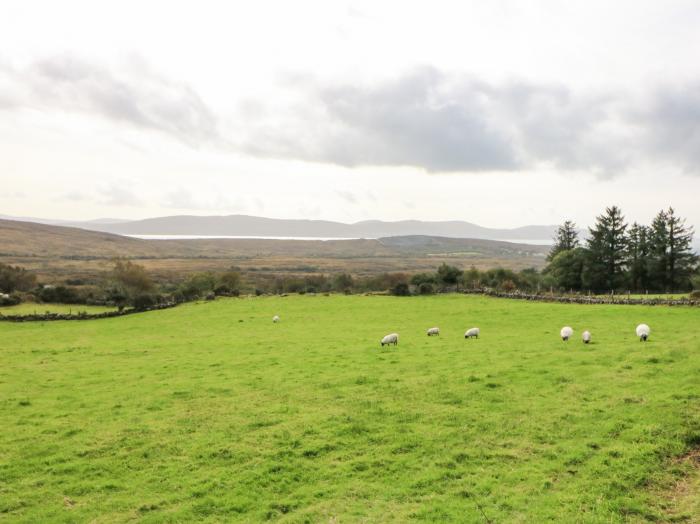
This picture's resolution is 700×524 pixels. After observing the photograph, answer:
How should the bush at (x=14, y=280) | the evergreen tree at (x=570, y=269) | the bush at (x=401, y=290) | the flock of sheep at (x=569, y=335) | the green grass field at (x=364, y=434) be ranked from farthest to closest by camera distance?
the bush at (x=14, y=280) < the evergreen tree at (x=570, y=269) < the bush at (x=401, y=290) < the flock of sheep at (x=569, y=335) < the green grass field at (x=364, y=434)

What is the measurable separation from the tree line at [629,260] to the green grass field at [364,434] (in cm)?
4660

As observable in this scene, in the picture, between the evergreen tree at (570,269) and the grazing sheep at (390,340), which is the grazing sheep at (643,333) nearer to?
the grazing sheep at (390,340)

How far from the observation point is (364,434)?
13.0 meters

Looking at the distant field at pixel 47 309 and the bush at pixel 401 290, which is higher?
the bush at pixel 401 290

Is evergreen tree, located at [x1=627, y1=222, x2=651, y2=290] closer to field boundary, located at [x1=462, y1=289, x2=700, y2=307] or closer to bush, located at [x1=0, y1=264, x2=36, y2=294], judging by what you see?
field boundary, located at [x1=462, y1=289, x2=700, y2=307]

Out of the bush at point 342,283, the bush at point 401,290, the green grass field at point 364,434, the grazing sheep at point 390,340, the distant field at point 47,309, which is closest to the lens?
the green grass field at point 364,434

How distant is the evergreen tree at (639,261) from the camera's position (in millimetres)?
70062

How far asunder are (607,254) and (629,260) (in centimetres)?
394

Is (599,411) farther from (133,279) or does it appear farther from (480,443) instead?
(133,279)

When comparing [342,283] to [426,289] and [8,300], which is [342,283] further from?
[8,300]

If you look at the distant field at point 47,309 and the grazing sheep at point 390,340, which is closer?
the grazing sheep at point 390,340

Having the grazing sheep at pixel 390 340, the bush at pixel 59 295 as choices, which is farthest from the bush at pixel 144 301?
the grazing sheep at pixel 390 340

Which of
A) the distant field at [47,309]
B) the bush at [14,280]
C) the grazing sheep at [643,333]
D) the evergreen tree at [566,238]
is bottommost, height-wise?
the distant field at [47,309]

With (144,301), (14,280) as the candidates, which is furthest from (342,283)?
(14,280)
